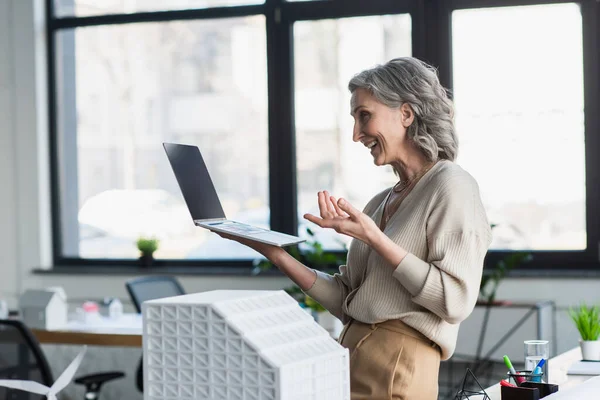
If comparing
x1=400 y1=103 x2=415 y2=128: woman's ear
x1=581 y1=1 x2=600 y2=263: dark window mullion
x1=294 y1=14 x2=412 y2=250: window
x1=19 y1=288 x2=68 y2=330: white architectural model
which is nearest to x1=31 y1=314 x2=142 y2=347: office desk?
x1=19 y1=288 x2=68 y2=330: white architectural model

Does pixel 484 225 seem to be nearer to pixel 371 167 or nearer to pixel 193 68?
pixel 371 167

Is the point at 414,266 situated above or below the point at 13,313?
above

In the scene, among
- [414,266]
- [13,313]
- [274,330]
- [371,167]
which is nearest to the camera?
[274,330]

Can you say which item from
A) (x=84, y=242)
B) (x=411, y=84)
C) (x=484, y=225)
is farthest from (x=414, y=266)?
(x=84, y=242)

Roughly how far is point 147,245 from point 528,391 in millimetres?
4084

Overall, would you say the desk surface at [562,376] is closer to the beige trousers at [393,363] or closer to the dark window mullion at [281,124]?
the beige trousers at [393,363]

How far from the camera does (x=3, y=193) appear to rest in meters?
6.01

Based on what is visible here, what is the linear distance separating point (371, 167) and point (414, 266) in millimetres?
3638

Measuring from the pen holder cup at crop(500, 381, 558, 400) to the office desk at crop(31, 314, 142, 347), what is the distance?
2383 millimetres

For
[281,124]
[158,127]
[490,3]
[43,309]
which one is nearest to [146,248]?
[158,127]

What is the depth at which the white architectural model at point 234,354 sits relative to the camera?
4.47 feet

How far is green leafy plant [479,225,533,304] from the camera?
15.5 ft

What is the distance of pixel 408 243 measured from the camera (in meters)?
1.91

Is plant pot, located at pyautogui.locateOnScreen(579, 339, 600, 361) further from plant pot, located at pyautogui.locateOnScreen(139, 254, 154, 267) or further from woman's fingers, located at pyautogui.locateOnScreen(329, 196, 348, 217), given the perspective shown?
plant pot, located at pyautogui.locateOnScreen(139, 254, 154, 267)
